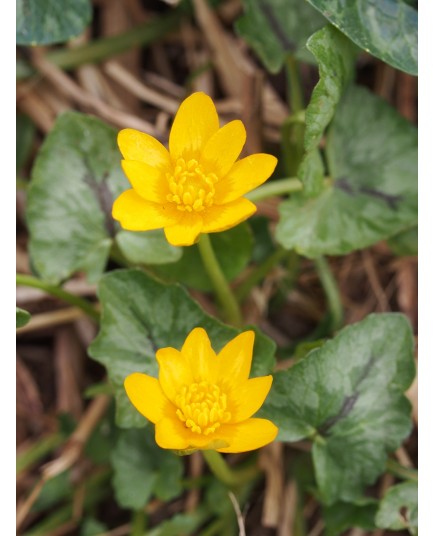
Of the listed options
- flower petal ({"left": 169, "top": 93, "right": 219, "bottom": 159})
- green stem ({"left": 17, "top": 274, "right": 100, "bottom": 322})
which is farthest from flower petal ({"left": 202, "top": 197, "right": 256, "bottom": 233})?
green stem ({"left": 17, "top": 274, "right": 100, "bottom": 322})

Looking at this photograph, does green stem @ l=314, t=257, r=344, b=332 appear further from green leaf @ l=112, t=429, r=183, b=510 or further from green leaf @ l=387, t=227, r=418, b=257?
green leaf @ l=112, t=429, r=183, b=510

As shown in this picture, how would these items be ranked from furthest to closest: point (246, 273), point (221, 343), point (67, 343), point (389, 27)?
point (67, 343) → point (246, 273) → point (389, 27) → point (221, 343)

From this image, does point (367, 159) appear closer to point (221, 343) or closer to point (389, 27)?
point (389, 27)

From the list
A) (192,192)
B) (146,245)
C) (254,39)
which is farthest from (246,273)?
(192,192)

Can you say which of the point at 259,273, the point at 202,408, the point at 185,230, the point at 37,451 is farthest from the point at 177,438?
the point at 37,451

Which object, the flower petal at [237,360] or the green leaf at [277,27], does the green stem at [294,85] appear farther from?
the flower petal at [237,360]

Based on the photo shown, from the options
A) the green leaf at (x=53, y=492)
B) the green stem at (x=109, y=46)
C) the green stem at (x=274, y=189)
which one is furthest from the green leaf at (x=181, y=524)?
the green stem at (x=109, y=46)
